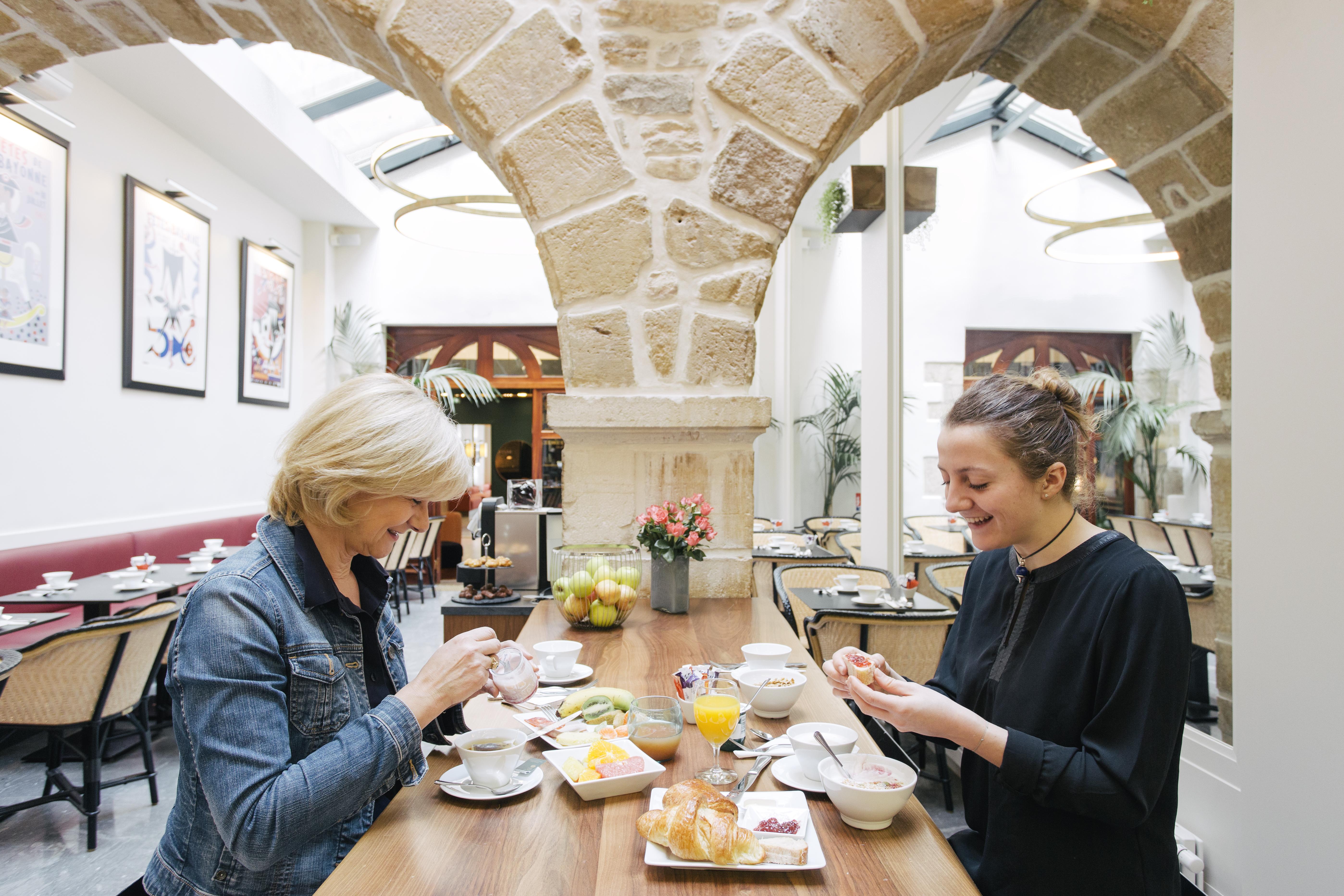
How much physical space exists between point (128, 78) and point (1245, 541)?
6.93 meters

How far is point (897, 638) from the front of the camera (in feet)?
10.1

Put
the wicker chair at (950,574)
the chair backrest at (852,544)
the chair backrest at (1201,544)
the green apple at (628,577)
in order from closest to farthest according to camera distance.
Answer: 1. the green apple at (628,577)
2. the chair backrest at (1201,544)
3. the wicker chair at (950,574)
4. the chair backrest at (852,544)

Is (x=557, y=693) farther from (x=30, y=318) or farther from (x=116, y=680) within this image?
(x=30, y=318)

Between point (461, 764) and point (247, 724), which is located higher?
point (247, 724)

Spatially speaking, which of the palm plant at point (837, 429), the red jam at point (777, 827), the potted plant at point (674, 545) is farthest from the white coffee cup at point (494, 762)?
the palm plant at point (837, 429)

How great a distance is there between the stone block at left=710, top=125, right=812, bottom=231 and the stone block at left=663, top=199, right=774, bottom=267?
71 millimetres

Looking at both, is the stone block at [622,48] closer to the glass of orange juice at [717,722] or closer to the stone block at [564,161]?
the stone block at [564,161]

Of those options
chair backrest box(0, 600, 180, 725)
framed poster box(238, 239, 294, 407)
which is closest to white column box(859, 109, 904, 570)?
chair backrest box(0, 600, 180, 725)

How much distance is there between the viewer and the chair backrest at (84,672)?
272 centimetres

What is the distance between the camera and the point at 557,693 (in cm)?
161

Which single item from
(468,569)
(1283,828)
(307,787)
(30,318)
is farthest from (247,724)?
(30,318)

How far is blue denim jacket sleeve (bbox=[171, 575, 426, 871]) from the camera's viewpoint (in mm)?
1013

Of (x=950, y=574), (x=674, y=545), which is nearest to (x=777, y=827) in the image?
(x=674, y=545)

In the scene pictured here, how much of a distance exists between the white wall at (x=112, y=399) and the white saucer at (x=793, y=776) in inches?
207
